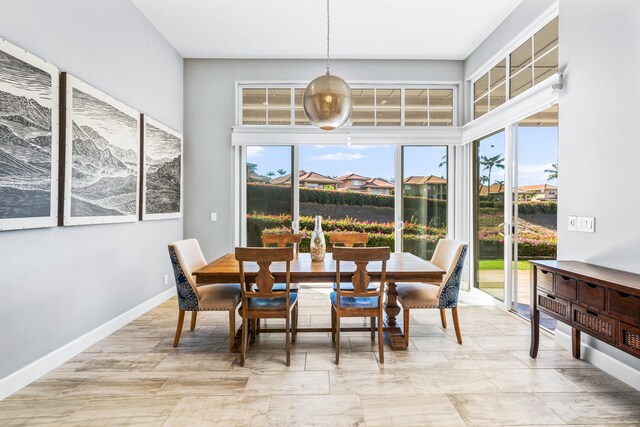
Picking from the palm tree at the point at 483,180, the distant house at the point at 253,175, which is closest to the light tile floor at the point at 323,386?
the palm tree at the point at 483,180

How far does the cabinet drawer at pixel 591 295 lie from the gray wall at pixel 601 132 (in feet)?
1.20

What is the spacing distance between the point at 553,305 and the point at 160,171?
417 cm

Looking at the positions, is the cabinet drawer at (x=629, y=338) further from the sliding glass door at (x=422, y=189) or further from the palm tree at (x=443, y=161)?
Answer: the palm tree at (x=443, y=161)

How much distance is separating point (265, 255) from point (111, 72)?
240cm

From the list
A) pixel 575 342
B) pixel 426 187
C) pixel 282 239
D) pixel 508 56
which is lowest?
pixel 575 342

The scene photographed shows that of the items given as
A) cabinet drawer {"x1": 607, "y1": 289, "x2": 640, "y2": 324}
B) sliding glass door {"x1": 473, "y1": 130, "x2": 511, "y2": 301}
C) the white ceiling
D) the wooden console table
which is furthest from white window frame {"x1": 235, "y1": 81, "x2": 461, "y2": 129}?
cabinet drawer {"x1": 607, "y1": 289, "x2": 640, "y2": 324}

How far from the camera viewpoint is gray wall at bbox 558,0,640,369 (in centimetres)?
242

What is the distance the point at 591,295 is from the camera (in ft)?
7.54

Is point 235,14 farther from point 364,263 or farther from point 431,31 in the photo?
point 364,263

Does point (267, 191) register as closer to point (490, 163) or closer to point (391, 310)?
point (391, 310)

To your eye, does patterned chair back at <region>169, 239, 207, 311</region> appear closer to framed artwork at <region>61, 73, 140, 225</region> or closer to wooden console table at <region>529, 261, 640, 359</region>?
framed artwork at <region>61, 73, 140, 225</region>

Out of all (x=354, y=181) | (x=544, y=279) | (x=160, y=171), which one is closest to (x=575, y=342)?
(x=544, y=279)

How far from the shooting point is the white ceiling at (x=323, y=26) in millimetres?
3842

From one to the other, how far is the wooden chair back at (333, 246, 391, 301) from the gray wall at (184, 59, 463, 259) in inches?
113
